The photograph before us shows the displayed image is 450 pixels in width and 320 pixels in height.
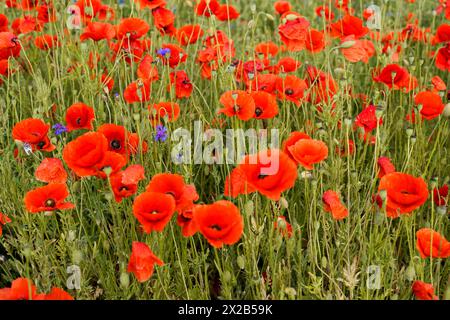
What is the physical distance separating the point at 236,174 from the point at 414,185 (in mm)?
490

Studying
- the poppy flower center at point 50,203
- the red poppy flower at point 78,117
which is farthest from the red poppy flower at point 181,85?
the poppy flower center at point 50,203

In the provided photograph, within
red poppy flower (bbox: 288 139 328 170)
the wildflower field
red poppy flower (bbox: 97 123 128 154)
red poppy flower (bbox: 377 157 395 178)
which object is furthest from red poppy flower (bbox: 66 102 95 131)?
red poppy flower (bbox: 377 157 395 178)

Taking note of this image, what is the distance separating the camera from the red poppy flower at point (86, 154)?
5.33 feet

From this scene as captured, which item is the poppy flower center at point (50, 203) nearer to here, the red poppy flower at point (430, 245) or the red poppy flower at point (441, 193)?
the red poppy flower at point (430, 245)

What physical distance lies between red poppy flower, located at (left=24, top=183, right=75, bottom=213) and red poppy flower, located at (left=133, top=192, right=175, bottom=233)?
252 millimetres

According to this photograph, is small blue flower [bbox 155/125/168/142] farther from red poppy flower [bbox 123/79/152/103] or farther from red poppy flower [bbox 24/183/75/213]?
red poppy flower [bbox 24/183/75/213]

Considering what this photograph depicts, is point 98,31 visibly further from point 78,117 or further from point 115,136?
point 115,136

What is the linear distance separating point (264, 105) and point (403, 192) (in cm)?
54

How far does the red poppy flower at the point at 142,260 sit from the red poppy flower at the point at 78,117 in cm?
62

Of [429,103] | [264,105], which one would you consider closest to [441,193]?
[429,103]

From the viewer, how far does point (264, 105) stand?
193cm

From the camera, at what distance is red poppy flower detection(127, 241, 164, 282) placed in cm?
152
